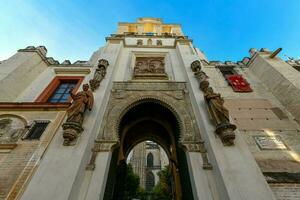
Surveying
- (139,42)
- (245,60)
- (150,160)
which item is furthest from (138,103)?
(150,160)

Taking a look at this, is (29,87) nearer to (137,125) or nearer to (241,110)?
(137,125)

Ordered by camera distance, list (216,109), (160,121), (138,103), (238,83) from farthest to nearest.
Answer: (238,83) → (160,121) → (138,103) → (216,109)

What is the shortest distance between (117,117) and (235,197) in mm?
4116

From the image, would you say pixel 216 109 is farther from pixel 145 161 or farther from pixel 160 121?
pixel 145 161

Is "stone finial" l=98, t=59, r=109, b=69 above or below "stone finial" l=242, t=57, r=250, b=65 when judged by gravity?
below

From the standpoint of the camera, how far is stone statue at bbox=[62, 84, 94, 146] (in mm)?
4541

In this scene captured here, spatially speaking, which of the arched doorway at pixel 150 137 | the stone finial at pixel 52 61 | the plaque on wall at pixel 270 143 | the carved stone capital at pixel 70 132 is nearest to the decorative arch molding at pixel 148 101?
the arched doorway at pixel 150 137

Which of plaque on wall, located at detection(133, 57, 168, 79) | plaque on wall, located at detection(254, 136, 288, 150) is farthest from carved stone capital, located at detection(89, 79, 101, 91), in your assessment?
plaque on wall, located at detection(254, 136, 288, 150)

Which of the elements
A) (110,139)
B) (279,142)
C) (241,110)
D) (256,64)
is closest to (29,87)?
(110,139)

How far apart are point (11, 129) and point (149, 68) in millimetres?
6437

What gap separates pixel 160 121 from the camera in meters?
7.56

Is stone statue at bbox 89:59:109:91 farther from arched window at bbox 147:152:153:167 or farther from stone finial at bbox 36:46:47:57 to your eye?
arched window at bbox 147:152:153:167

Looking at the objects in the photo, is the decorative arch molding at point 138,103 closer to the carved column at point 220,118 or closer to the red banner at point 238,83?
the carved column at point 220,118

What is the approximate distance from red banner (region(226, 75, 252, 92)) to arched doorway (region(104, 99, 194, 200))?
4282 millimetres
